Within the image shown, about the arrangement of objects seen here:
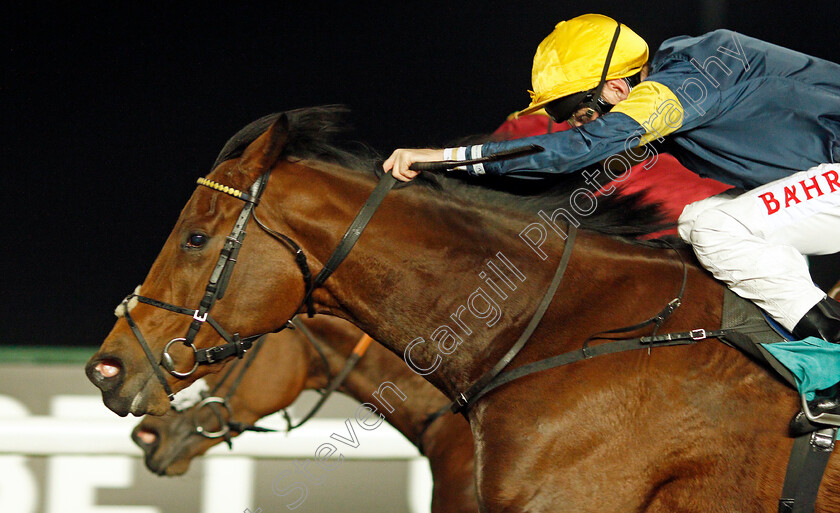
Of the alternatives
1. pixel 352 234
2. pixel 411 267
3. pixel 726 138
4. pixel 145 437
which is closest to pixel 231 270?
pixel 352 234

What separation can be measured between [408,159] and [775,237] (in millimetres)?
902

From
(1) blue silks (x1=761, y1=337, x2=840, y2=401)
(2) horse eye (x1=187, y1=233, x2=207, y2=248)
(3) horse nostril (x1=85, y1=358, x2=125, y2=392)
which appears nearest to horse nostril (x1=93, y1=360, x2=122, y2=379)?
(3) horse nostril (x1=85, y1=358, x2=125, y2=392)

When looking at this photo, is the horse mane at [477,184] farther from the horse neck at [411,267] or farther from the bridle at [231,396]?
the bridle at [231,396]

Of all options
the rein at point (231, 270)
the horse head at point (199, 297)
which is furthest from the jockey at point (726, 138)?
the horse head at point (199, 297)

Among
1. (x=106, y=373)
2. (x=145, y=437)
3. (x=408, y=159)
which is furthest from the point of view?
(x=145, y=437)

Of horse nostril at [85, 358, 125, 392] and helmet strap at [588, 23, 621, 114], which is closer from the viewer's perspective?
horse nostril at [85, 358, 125, 392]

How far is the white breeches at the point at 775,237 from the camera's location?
69.4 inches

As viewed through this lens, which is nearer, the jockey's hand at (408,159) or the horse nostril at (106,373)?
the horse nostril at (106,373)

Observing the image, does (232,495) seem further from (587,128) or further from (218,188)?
(587,128)

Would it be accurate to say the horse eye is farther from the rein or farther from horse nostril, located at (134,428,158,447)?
horse nostril, located at (134,428,158,447)

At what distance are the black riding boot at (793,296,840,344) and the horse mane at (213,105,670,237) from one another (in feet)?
1.43

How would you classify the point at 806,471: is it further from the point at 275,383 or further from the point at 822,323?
the point at 275,383

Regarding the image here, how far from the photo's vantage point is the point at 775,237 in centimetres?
187

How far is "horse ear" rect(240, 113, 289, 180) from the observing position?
1.85m
